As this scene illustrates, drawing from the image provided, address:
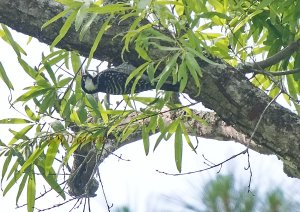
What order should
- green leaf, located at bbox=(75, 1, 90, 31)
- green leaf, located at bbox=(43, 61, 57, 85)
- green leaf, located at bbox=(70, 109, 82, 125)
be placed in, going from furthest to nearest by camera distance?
green leaf, located at bbox=(70, 109, 82, 125), green leaf, located at bbox=(43, 61, 57, 85), green leaf, located at bbox=(75, 1, 90, 31)

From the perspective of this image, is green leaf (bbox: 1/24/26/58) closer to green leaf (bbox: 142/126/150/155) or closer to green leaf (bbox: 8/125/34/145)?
green leaf (bbox: 8/125/34/145)

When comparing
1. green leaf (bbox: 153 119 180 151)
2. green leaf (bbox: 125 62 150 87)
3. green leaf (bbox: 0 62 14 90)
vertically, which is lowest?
green leaf (bbox: 125 62 150 87)

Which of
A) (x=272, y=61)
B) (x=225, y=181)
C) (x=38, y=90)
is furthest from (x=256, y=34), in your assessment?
(x=225, y=181)

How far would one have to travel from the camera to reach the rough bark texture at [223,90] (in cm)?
268

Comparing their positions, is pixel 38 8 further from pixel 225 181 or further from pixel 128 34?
pixel 225 181

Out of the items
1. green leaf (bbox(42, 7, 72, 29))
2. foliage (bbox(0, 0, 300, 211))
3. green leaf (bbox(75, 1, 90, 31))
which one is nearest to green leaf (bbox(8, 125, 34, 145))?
foliage (bbox(0, 0, 300, 211))

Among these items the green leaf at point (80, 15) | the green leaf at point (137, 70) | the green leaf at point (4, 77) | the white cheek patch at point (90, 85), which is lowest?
the green leaf at point (137, 70)

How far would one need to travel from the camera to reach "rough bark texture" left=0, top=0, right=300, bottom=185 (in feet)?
8.78

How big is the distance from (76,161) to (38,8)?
3.69ft

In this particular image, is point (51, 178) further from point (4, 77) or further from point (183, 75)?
point (183, 75)

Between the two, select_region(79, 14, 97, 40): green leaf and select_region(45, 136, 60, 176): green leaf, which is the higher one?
select_region(45, 136, 60, 176): green leaf

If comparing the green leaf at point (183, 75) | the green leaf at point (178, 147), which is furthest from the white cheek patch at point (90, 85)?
the green leaf at point (183, 75)

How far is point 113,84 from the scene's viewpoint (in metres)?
3.11

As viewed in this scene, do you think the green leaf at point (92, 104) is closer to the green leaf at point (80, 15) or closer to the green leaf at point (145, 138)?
the green leaf at point (145, 138)
